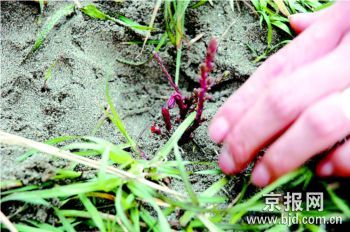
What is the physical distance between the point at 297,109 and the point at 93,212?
653 millimetres

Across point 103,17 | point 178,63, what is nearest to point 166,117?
point 178,63

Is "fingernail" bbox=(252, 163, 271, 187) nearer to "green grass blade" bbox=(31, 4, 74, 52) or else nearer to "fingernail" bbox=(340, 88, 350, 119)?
"fingernail" bbox=(340, 88, 350, 119)

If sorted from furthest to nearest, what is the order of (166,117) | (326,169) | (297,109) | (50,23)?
(50,23)
(166,117)
(326,169)
(297,109)

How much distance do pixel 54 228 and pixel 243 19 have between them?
1159mm

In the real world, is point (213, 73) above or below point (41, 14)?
below

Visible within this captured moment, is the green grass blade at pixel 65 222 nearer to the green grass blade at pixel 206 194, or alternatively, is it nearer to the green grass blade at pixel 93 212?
the green grass blade at pixel 93 212

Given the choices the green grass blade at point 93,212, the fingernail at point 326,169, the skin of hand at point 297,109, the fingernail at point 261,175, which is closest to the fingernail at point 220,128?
the skin of hand at point 297,109

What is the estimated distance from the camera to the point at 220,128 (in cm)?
128

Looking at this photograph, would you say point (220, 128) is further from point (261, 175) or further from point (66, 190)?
point (66, 190)

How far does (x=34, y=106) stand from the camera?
168cm

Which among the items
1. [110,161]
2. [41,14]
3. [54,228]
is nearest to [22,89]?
[41,14]

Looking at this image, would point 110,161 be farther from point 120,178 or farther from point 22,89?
point 22,89

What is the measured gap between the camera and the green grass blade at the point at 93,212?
4.32 ft

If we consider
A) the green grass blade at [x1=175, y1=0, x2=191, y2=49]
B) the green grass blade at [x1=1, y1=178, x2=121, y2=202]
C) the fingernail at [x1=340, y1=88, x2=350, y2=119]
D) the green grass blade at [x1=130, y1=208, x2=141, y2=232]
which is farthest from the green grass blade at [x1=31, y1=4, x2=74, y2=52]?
the fingernail at [x1=340, y1=88, x2=350, y2=119]
